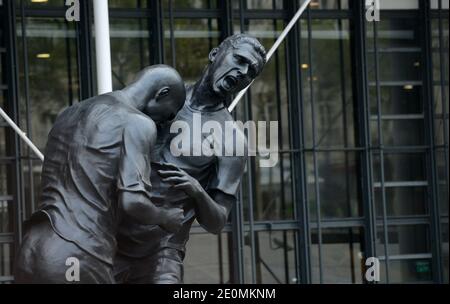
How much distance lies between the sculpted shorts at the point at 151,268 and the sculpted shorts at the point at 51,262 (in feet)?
1.52

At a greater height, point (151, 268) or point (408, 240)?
point (151, 268)

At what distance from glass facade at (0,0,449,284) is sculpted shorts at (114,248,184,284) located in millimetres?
9641

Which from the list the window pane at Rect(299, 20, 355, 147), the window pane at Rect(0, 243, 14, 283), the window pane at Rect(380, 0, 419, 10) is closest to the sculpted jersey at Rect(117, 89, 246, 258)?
the window pane at Rect(0, 243, 14, 283)

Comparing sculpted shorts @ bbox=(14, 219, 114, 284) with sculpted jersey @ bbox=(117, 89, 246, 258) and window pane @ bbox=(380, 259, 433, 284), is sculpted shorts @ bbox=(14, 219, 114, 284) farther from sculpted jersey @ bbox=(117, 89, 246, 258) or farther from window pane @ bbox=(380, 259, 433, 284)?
window pane @ bbox=(380, 259, 433, 284)

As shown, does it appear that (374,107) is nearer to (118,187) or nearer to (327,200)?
(327,200)

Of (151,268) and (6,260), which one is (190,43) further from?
(151,268)

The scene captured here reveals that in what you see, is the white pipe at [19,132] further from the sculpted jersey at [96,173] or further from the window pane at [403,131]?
the sculpted jersey at [96,173]

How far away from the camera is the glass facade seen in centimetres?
1617

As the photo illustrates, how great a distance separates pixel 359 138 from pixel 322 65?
1.15 m

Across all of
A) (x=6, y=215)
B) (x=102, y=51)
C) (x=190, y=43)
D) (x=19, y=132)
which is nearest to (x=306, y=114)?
(x=190, y=43)

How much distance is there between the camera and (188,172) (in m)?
6.47

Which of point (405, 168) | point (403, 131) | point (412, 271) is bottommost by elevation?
point (412, 271)

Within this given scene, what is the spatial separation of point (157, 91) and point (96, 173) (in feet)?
1.76
